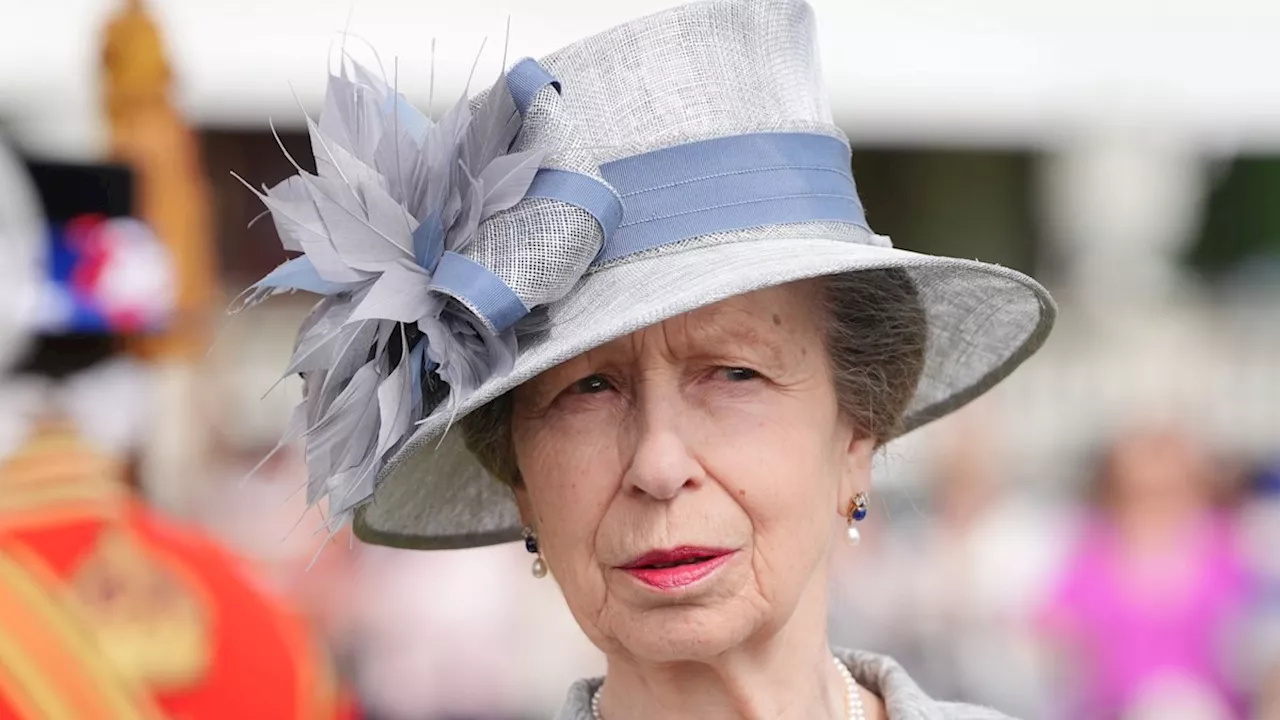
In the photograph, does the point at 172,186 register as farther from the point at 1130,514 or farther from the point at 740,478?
the point at 1130,514

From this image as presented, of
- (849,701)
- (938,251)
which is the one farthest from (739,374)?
(938,251)

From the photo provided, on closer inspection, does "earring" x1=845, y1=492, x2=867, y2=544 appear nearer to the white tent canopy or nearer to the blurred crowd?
the blurred crowd

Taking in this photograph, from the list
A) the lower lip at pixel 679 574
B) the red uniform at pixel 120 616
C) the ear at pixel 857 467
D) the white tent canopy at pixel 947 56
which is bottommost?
the white tent canopy at pixel 947 56

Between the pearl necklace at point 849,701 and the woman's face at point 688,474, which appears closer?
the woman's face at point 688,474

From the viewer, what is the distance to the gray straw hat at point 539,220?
2051mm

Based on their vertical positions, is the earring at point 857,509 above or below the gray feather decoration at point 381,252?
below

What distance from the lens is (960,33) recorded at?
33.7 ft

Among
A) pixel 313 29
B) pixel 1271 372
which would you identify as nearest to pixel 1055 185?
pixel 1271 372

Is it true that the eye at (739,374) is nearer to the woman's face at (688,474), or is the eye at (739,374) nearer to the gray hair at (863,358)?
the woman's face at (688,474)

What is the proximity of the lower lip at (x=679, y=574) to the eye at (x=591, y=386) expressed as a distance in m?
0.25

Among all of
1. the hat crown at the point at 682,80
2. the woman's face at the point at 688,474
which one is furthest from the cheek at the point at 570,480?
the hat crown at the point at 682,80

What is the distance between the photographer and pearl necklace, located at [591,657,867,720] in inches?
93.7

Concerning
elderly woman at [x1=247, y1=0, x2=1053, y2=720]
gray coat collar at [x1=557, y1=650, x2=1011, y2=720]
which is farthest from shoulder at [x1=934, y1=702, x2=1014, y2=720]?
elderly woman at [x1=247, y1=0, x2=1053, y2=720]

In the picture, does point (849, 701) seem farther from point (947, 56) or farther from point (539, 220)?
point (947, 56)
